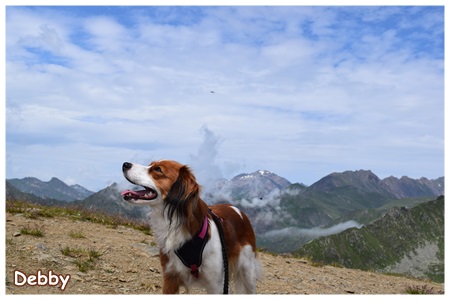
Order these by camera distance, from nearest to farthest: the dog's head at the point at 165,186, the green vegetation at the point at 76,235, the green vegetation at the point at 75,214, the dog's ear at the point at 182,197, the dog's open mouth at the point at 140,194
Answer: the dog's open mouth at the point at 140,194
the dog's head at the point at 165,186
the dog's ear at the point at 182,197
the green vegetation at the point at 76,235
the green vegetation at the point at 75,214

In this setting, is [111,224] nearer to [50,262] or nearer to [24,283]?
[50,262]

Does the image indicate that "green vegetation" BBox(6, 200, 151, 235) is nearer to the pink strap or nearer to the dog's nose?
the dog's nose

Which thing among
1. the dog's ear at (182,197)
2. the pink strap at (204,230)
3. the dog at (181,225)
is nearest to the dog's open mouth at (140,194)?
the dog at (181,225)

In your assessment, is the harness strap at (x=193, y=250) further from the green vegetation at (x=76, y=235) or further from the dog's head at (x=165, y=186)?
the green vegetation at (x=76, y=235)

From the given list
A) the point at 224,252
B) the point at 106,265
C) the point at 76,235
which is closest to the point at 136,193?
the point at 224,252

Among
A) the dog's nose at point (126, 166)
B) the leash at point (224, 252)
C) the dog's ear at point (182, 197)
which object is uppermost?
the dog's nose at point (126, 166)

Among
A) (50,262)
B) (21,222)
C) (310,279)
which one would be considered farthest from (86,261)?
(310,279)

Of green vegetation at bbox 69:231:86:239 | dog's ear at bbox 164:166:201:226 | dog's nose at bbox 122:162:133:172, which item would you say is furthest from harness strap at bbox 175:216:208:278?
green vegetation at bbox 69:231:86:239

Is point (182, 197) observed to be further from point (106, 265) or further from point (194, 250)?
point (106, 265)
